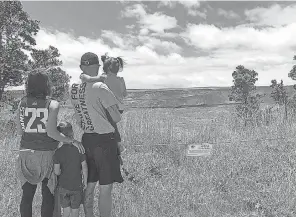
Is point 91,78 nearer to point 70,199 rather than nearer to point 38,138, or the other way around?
point 38,138

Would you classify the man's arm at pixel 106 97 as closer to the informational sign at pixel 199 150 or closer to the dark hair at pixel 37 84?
the dark hair at pixel 37 84

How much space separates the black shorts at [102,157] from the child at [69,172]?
10 cm

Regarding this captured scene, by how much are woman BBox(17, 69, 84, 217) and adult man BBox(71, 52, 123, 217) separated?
6.8 inches

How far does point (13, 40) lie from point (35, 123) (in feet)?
45.9

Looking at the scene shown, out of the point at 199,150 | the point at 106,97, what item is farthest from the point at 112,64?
the point at 199,150

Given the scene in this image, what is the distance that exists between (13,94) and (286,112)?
475 inches

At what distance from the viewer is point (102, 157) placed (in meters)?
3.42

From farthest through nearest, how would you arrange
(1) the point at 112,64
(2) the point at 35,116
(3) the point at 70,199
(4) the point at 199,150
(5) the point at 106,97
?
(4) the point at 199,150, (1) the point at 112,64, (3) the point at 70,199, (5) the point at 106,97, (2) the point at 35,116

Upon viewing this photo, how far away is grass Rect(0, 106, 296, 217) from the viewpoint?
4328mm

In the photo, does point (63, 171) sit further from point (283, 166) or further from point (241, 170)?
point (283, 166)

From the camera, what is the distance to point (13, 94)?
15469 mm

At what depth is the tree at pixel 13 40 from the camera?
48.9 feet

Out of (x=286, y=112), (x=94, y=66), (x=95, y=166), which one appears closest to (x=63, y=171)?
(x=95, y=166)

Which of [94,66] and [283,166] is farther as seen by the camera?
[283,166]
